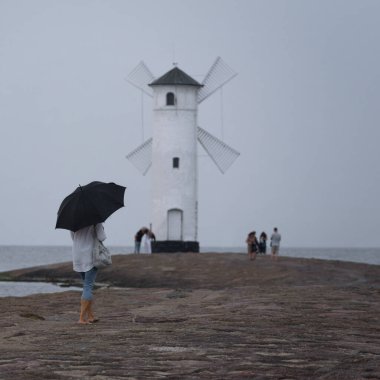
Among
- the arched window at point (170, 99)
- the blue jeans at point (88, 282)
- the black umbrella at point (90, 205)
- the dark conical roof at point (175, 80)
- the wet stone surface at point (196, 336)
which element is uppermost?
the dark conical roof at point (175, 80)

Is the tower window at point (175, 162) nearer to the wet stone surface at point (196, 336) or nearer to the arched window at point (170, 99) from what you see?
the arched window at point (170, 99)

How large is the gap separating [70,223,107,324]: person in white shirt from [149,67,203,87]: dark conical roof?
39.6m

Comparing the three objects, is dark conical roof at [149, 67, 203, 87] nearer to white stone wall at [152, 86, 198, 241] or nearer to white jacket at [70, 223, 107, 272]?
white stone wall at [152, 86, 198, 241]

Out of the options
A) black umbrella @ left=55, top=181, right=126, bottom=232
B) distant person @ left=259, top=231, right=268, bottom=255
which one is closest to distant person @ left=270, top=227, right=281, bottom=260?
distant person @ left=259, top=231, right=268, bottom=255

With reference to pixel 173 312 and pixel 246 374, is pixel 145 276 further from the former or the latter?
pixel 246 374

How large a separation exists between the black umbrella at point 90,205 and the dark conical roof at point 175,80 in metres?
39.0

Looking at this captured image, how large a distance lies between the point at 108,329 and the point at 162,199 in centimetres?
3974

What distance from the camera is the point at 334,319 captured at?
635 inches

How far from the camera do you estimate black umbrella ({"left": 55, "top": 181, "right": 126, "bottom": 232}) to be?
53.1 feet

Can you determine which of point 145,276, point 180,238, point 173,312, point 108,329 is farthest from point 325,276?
point 108,329

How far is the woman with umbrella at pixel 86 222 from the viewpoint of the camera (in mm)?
16203

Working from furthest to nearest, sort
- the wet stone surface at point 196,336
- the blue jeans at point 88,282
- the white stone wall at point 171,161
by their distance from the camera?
the white stone wall at point 171,161, the blue jeans at point 88,282, the wet stone surface at point 196,336

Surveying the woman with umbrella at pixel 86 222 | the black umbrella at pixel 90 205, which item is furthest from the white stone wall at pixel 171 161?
the woman with umbrella at pixel 86 222

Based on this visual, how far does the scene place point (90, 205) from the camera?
53.3 feet
